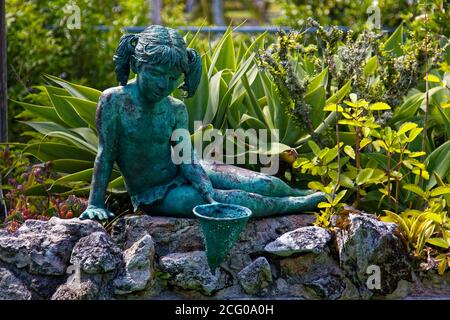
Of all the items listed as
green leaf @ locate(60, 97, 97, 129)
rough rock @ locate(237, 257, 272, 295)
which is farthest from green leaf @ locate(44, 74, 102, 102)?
rough rock @ locate(237, 257, 272, 295)

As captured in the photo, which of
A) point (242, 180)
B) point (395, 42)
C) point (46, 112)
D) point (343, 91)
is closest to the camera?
point (242, 180)

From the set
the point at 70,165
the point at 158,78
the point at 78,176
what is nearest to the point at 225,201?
the point at 158,78

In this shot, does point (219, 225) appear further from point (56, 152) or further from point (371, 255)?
point (56, 152)

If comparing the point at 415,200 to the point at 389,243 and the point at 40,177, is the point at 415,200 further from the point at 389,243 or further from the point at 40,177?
the point at 40,177

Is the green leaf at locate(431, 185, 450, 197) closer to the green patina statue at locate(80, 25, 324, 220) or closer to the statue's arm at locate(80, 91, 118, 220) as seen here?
the green patina statue at locate(80, 25, 324, 220)

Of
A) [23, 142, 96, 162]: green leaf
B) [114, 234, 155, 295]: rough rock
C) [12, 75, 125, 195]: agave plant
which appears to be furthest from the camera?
[23, 142, 96, 162]: green leaf

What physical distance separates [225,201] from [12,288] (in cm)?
116

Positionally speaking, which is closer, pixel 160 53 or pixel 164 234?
pixel 160 53

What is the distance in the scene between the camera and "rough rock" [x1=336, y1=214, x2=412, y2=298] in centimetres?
434

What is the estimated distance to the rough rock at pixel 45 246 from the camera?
4.22 m

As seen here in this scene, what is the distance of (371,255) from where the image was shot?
4.34 meters

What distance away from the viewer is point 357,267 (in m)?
4.37

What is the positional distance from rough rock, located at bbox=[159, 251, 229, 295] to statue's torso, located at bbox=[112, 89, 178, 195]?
505mm
